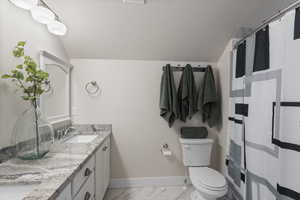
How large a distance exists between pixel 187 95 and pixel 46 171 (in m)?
1.62

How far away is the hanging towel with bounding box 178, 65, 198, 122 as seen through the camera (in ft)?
6.08

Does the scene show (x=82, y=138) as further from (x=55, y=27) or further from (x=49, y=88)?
(x=55, y=27)

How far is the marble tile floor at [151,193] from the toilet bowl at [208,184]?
0.26 meters

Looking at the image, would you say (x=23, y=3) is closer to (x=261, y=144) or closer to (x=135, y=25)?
(x=135, y=25)

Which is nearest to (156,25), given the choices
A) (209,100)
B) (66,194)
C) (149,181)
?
(209,100)

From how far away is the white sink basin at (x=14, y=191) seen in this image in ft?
2.30

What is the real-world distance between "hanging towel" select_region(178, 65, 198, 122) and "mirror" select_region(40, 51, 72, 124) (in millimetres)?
1533

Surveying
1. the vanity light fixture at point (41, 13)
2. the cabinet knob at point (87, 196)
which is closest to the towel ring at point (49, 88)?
the vanity light fixture at point (41, 13)

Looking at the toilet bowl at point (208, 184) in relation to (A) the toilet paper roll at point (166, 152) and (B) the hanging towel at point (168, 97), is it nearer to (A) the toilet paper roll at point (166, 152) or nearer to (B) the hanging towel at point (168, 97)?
(A) the toilet paper roll at point (166, 152)

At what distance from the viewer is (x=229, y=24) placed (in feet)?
5.21

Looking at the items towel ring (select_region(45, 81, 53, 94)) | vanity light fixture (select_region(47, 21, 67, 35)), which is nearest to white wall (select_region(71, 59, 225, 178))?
towel ring (select_region(45, 81, 53, 94))

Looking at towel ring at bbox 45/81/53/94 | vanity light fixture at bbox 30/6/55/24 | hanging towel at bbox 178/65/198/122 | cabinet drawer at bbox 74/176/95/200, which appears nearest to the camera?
cabinet drawer at bbox 74/176/95/200

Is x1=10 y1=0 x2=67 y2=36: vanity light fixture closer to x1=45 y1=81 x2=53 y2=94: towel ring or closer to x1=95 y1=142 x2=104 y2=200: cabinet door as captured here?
x1=45 y1=81 x2=53 y2=94: towel ring

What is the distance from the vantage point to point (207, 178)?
146 centimetres
